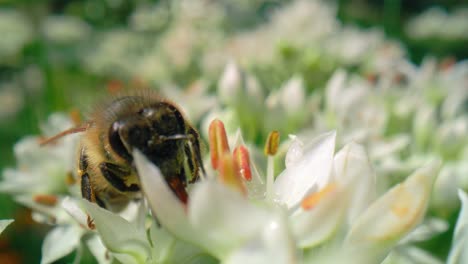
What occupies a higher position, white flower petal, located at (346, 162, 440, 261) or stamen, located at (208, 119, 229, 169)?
stamen, located at (208, 119, 229, 169)

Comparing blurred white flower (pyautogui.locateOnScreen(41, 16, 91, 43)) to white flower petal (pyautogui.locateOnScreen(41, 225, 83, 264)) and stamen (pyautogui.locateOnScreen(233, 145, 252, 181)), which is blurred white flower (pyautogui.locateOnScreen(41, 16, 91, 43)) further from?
stamen (pyautogui.locateOnScreen(233, 145, 252, 181))

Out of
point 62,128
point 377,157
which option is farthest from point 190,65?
point 377,157

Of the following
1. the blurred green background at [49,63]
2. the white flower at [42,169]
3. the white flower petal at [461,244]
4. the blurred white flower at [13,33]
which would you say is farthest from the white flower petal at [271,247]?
the blurred white flower at [13,33]

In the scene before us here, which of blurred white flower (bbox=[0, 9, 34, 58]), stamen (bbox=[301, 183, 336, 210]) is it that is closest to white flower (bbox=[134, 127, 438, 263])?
stamen (bbox=[301, 183, 336, 210])

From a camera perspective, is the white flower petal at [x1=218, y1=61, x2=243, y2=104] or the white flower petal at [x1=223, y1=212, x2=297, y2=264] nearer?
the white flower petal at [x1=223, y1=212, x2=297, y2=264]

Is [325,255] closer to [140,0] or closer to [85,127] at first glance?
[85,127]
